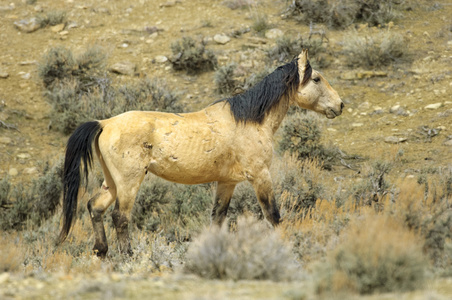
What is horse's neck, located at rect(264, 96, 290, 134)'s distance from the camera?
7016 millimetres

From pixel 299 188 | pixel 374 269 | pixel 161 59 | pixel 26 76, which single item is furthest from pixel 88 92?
pixel 374 269

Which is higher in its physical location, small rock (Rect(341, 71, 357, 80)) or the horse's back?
the horse's back

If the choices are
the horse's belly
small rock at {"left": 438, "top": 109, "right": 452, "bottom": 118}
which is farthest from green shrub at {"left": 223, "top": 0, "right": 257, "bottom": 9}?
the horse's belly

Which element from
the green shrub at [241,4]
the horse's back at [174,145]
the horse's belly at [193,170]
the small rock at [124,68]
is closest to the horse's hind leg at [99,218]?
the horse's back at [174,145]

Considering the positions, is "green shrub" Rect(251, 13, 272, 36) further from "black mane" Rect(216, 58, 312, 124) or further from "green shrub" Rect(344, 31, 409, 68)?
"black mane" Rect(216, 58, 312, 124)

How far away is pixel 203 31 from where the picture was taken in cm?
1538

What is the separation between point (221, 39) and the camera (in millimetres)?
14930

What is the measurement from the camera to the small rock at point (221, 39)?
14.9 meters

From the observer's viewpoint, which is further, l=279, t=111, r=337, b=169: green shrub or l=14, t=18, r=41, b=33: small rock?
l=14, t=18, r=41, b=33: small rock

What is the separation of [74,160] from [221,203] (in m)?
2.07

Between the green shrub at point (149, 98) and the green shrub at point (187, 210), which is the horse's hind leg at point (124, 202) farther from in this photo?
the green shrub at point (149, 98)

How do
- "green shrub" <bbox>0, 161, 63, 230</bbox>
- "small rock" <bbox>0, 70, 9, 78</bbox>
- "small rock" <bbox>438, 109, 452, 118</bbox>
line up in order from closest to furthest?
1. "green shrub" <bbox>0, 161, 63, 230</bbox>
2. "small rock" <bbox>438, 109, 452, 118</bbox>
3. "small rock" <bbox>0, 70, 9, 78</bbox>

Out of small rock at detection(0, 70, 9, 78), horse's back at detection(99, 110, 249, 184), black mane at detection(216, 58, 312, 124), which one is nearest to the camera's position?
horse's back at detection(99, 110, 249, 184)

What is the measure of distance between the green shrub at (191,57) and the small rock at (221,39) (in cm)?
81
